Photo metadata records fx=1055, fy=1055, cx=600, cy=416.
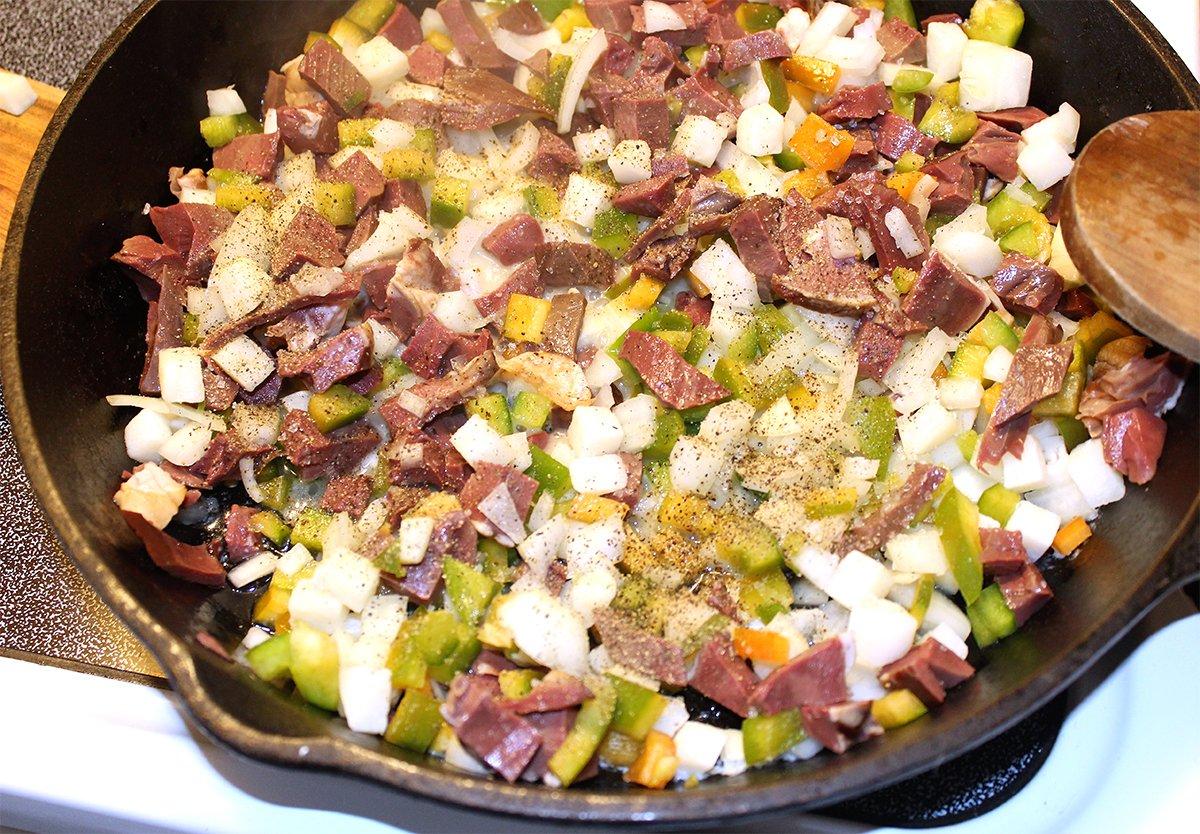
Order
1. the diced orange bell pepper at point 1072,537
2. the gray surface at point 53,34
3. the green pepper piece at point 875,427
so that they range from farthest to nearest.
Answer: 1. the gray surface at point 53,34
2. the green pepper piece at point 875,427
3. the diced orange bell pepper at point 1072,537

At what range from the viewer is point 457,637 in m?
2.15

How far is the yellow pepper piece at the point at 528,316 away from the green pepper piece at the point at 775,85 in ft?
2.93

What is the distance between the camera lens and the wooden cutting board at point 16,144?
2814mm

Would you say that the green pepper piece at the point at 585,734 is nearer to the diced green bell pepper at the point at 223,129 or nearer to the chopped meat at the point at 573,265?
the chopped meat at the point at 573,265

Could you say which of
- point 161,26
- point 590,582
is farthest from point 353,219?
point 590,582

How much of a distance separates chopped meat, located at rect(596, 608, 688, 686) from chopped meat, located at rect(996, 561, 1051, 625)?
70 cm

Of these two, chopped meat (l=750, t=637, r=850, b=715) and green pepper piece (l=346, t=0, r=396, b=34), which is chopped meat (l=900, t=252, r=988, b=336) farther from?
green pepper piece (l=346, t=0, r=396, b=34)

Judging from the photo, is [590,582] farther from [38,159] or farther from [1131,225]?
[38,159]

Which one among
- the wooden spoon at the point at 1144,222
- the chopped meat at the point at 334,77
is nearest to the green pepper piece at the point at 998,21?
the wooden spoon at the point at 1144,222

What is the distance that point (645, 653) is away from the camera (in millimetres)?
2137

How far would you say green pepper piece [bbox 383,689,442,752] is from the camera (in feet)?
6.73

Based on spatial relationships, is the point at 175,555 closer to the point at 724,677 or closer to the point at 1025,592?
the point at 724,677

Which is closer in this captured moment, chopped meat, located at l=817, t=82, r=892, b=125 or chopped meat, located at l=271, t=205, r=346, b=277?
chopped meat, located at l=271, t=205, r=346, b=277

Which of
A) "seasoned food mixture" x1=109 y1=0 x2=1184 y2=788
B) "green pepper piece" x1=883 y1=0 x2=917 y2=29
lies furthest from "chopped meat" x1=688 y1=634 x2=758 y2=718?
"green pepper piece" x1=883 y1=0 x2=917 y2=29
